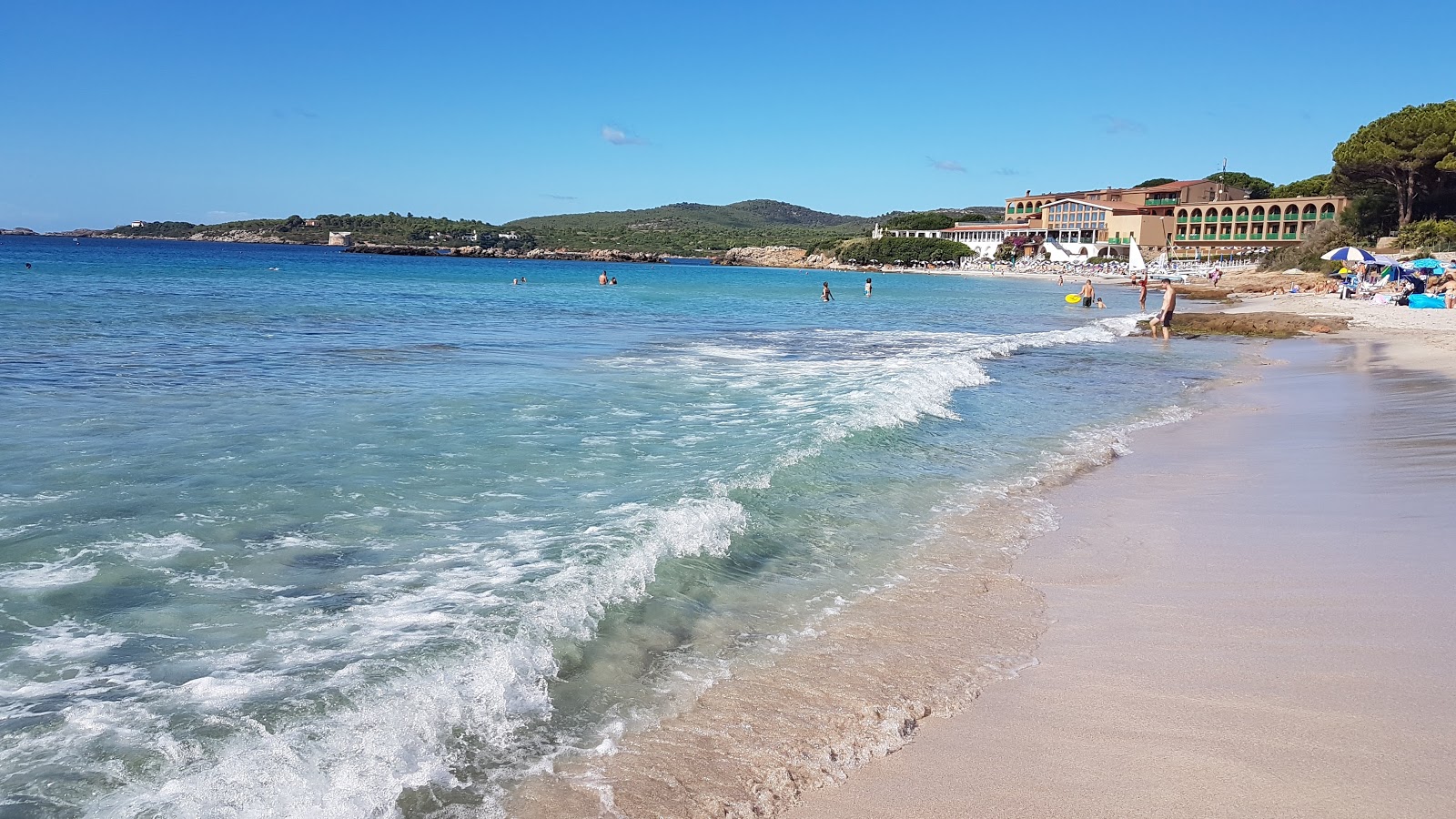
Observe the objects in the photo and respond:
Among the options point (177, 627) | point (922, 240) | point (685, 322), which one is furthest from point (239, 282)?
point (922, 240)

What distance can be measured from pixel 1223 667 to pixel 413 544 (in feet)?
16.2

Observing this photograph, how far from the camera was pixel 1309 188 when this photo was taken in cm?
10288

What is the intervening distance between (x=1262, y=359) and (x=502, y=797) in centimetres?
2157

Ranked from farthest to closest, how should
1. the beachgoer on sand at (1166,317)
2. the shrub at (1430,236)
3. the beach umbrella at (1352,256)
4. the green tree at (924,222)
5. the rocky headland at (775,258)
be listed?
the green tree at (924,222) → the rocky headland at (775,258) → the shrub at (1430,236) → the beach umbrella at (1352,256) → the beachgoer on sand at (1166,317)

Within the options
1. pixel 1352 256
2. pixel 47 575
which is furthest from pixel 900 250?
pixel 47 575

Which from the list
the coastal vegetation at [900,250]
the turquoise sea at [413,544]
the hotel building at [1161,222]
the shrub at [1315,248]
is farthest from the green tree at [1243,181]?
the turquoise sea at [413,544]

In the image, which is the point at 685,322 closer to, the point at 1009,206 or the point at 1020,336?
the point at 1020,336

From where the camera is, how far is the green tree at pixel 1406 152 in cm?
5406

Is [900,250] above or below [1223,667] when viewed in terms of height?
above

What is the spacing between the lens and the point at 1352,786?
3.35 m

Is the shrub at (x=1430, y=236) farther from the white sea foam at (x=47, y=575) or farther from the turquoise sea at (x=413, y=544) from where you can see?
the white sea foam at (x=47, y=575)

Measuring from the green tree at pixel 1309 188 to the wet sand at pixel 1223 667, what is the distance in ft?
358

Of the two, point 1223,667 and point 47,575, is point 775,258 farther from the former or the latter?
point 1223,667

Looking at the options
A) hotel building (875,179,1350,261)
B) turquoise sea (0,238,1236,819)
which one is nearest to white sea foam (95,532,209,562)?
turquoise sea (0,238,1236,819)
